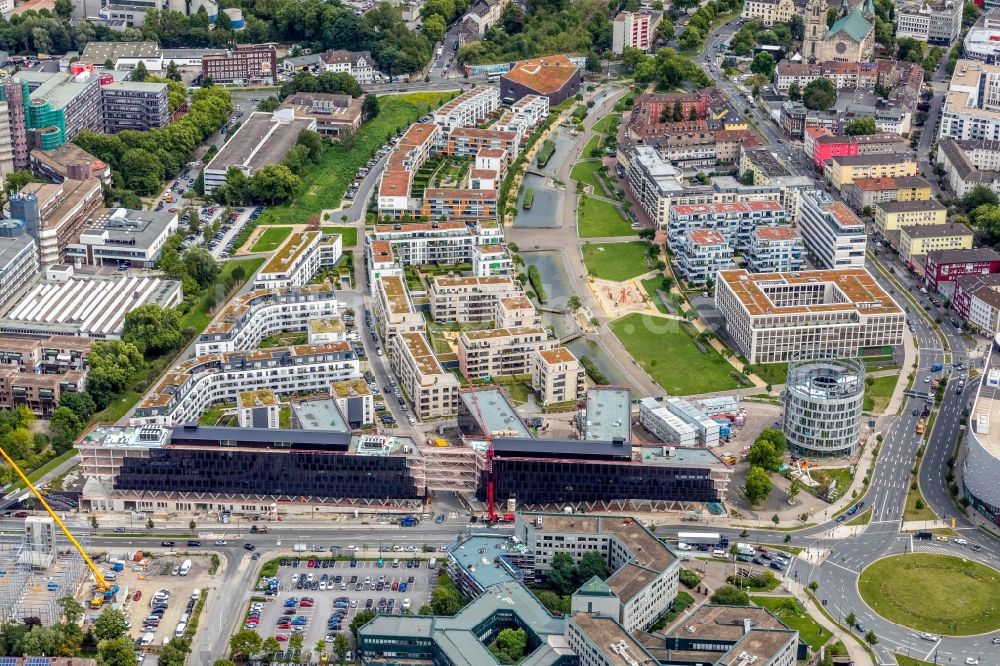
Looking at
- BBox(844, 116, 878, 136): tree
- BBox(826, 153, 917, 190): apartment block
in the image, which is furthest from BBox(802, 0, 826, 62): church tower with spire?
BBox(826, 153, 917, 190): apartment block

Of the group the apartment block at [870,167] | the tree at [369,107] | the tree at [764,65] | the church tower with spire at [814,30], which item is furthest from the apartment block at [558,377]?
the church tower with spire at [814,30]

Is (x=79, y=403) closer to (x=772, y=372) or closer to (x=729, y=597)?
(x=729, y=597)

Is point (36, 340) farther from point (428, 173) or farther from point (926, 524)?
point (926, 524)

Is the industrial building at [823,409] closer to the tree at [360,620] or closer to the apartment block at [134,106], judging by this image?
the tree at [360,620]

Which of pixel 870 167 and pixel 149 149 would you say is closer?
pixel 870 167

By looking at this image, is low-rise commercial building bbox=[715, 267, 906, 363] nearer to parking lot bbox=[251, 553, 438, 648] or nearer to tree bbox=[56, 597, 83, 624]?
parking lot bbox=[251, 553, 438, 648]

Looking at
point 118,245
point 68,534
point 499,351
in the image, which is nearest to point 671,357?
point 499,351

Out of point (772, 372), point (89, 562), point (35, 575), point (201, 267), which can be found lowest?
point (772, 372)
